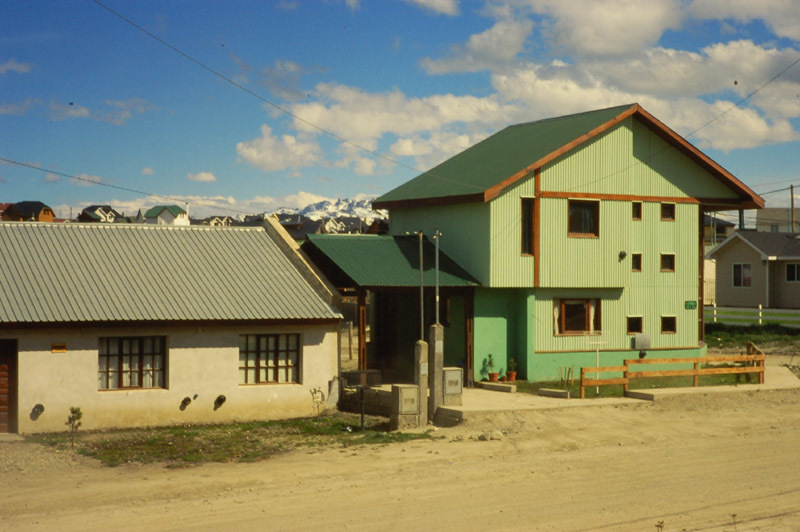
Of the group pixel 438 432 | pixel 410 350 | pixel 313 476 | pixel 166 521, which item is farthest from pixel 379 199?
pixel 166 521

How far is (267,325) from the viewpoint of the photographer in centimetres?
2625

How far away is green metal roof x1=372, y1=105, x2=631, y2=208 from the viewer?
31.9 metres

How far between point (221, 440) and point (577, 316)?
14483mm

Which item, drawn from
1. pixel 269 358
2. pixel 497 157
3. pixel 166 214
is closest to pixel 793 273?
pixel 497 157

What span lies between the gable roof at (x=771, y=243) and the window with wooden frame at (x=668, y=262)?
2277 cm

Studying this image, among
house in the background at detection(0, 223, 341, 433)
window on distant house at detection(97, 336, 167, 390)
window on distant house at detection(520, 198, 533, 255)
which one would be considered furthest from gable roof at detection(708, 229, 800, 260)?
window on distant house at detection(97, 336, 167, 390)

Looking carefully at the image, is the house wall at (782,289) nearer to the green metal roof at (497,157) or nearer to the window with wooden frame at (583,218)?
the green metal roof at (497,157)

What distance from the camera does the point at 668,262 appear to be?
34.4 meters

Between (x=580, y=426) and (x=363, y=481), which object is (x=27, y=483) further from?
(x=580, y=426)

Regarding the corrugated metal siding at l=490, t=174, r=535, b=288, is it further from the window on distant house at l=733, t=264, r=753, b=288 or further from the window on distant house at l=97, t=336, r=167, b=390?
the window on distant house at l=733, t=264, r=753, b=288

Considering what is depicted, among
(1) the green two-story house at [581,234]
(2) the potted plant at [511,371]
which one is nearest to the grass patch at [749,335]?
(1) the green two-story house at [581,234]

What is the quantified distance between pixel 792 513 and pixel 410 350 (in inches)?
728

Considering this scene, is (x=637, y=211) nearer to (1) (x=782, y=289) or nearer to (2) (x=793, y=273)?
(2) (x=793, y=273)

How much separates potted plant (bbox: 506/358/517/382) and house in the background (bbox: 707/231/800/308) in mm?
28917
